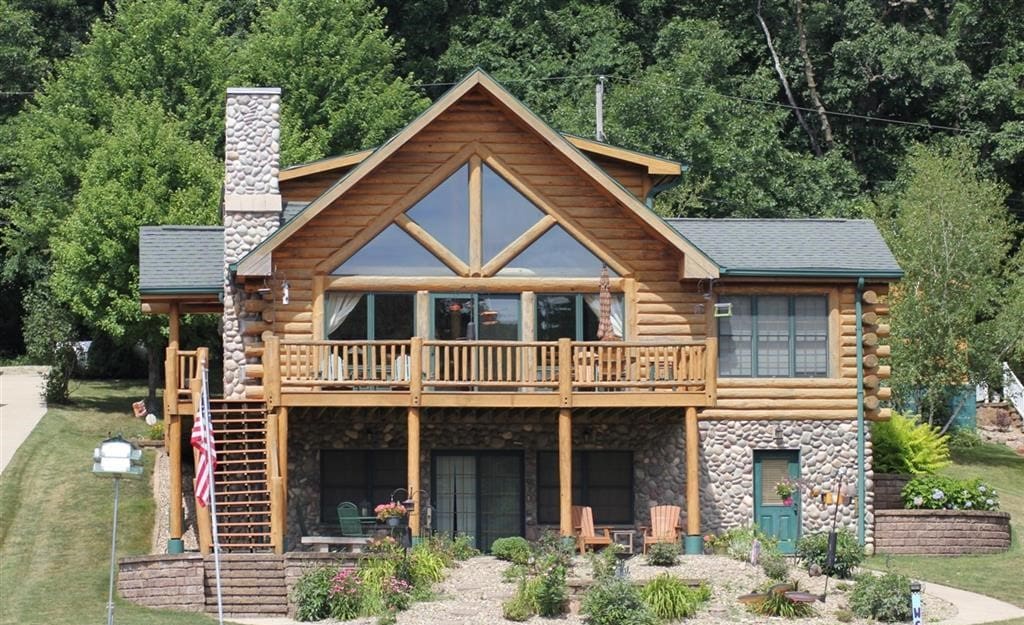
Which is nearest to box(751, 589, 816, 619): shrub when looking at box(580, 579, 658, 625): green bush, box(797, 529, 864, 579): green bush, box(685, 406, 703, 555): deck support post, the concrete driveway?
box(797, 529, 864, 579): green bush

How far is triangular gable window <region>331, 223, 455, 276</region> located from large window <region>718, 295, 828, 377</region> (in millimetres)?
5329

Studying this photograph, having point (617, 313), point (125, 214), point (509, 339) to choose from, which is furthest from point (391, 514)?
point (125, 214)

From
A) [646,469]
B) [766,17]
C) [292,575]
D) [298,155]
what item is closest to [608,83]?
[766,17]

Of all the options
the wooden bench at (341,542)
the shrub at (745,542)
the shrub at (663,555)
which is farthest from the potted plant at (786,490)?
the wooden bench at (341,542)

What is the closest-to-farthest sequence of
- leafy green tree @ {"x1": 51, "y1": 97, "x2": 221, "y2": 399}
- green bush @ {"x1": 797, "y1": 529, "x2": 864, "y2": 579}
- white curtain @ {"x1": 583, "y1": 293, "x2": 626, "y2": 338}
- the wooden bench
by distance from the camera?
green bush @ {"x1": 797, "y1": 529, "x2": 864, "y2": 579}
the wooden bench
white curtain @ {"x1": 583, "y1": 293, "x2": 626, "y2": 338}
leafy green tree @ {"x1": 51, "y1": 97, "x2": 221, "y2": 399}

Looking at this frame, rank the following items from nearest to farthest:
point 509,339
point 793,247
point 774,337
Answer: point 509,339
point 774,337
point 793,247

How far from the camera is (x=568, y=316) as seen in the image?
3272 cm

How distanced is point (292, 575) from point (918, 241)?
66.7ft

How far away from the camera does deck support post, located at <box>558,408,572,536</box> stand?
101ft

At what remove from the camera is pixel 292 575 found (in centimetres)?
2836

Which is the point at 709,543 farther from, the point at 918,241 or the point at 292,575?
the point at 918,241

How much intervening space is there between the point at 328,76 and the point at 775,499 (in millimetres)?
25592

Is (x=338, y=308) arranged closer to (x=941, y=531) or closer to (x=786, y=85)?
(x=941, y=531)

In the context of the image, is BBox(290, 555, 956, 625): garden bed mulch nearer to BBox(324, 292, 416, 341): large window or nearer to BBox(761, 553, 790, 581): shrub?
BBox(761, 553, 790, 581): shrub
